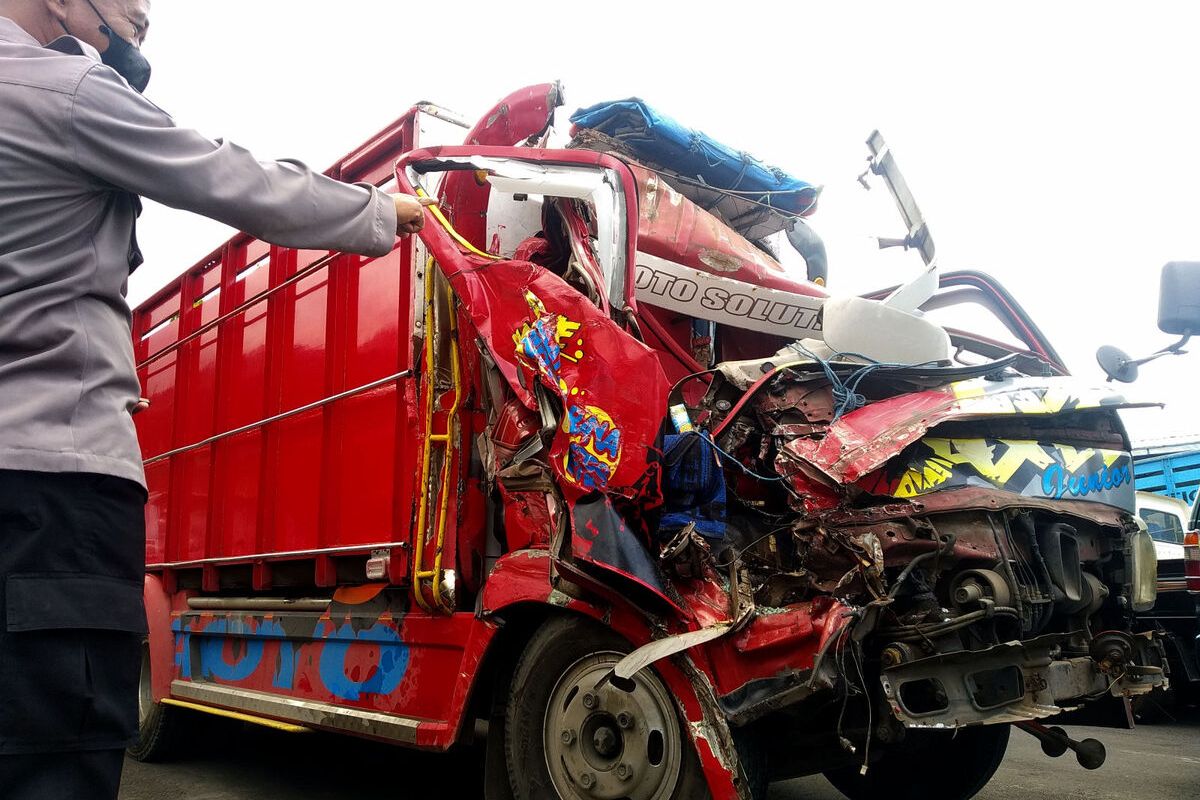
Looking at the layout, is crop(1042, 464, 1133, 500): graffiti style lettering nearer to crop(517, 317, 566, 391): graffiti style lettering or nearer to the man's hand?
crop(517, 317, 566, 391): graffiti style lettering

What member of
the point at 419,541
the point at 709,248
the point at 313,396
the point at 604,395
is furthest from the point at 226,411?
the point at 604,395

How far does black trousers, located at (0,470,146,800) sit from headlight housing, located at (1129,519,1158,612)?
10.9 feet

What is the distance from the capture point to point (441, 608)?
12.6ft

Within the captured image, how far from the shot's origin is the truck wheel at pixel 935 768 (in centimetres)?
395

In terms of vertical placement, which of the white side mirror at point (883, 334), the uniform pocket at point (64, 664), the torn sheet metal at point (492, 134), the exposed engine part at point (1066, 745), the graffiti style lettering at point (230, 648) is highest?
the torn sheet metal at point (492, 134)

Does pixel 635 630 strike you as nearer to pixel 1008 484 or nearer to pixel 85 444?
pixel 1008 484

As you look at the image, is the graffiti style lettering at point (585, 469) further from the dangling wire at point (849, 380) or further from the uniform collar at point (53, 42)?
the uniform collar at point (53, 42)

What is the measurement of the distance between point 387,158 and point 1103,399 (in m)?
3.46

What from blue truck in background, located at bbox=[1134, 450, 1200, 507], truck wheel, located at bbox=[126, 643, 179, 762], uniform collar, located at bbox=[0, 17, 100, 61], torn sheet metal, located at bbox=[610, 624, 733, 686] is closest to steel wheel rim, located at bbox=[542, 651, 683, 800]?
torn sheet metal, located at bbox=[610, 624, 733, 686]

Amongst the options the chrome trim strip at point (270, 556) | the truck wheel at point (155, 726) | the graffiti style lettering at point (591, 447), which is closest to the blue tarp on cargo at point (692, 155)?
the graffiti style lettering at point (591, 447)

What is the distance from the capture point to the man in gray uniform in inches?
50.2

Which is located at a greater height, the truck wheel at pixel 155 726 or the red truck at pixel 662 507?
the red truck at pixel 662 507

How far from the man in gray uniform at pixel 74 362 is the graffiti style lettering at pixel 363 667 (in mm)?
2805

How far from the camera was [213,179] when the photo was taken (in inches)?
58.9
